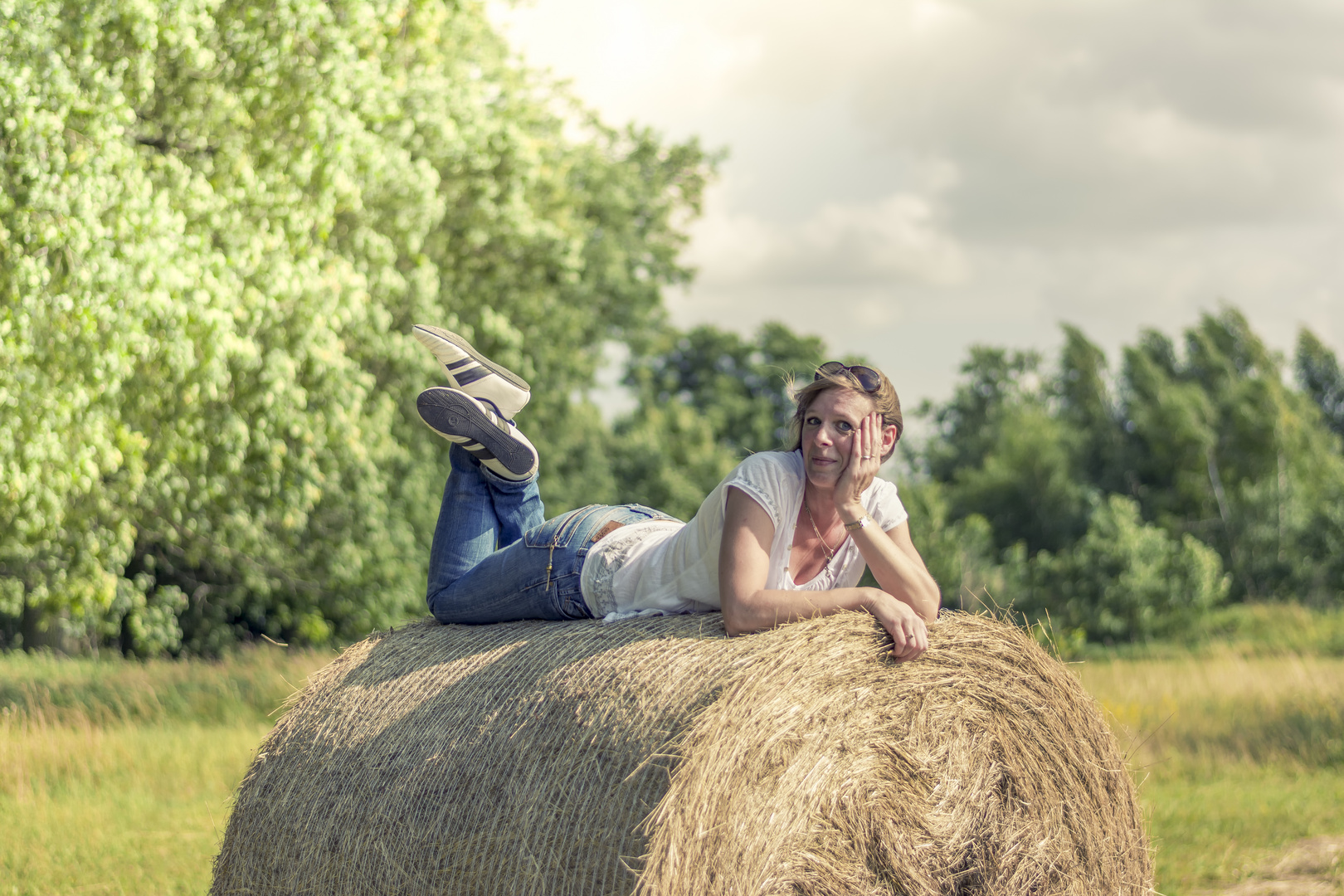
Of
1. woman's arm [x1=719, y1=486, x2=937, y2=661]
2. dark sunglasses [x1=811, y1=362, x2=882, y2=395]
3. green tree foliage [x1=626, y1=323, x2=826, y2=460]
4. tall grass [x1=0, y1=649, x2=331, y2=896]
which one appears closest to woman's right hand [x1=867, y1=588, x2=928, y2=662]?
woman's arm [x1=719, y1=486, x2=937, y2=661]

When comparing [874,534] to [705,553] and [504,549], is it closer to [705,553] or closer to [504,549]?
[705,553]

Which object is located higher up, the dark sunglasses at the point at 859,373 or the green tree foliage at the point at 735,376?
the green tree foliage at the point at 735,376

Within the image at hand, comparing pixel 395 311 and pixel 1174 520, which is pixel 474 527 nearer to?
pixel 395 311

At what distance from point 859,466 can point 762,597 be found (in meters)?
0.56

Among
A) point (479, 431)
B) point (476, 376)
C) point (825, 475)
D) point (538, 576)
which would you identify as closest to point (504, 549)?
point (538, 576)

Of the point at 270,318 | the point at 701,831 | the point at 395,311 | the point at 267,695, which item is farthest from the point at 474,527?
the point at 395,311

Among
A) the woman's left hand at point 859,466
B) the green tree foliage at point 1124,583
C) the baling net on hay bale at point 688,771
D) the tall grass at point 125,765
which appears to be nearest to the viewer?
the baling net on hay bale at point 688,771

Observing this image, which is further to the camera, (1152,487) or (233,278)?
(1152,487)

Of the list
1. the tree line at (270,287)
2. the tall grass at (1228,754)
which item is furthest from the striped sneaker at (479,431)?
the tall grass at (1228,754)

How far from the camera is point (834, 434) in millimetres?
3906

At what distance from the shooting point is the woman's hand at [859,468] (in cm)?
381

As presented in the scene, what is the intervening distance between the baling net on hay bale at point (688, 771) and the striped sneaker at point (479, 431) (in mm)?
732

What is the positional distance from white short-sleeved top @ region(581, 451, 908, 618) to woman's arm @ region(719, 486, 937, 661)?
0.05m

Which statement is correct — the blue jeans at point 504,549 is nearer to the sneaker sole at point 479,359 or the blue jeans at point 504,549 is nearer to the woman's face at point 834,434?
the sneaker sole at point 479,359
